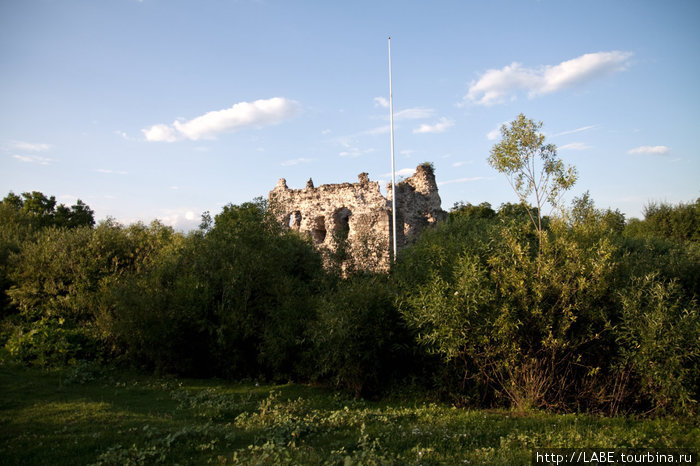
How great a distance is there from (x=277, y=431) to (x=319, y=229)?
2033cm

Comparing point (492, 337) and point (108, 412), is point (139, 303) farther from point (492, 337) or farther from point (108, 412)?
point (492, 337)

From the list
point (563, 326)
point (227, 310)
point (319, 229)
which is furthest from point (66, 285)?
point (563, 326)

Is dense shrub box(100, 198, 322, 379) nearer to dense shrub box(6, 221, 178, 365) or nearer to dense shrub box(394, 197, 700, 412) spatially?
dense shrub box(6, 221, 178, 365)

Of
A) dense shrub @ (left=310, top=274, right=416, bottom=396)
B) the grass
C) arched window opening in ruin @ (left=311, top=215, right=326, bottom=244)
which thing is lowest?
the grass

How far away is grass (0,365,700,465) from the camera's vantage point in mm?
5422

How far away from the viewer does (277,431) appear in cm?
616

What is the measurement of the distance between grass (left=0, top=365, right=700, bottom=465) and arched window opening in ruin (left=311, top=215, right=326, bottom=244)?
16674mm

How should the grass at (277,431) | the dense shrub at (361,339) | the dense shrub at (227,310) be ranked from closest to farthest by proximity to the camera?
the grass at (277,431) < the dense shrub at (361,339) < the dense shrub at (227,310)

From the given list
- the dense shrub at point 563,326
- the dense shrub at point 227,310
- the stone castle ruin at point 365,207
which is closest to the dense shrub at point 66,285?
the dense shrub at point 227,310

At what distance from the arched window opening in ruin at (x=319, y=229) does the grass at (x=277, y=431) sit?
16674mm

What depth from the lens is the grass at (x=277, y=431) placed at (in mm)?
5422

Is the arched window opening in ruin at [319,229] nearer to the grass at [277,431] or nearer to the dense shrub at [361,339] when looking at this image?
the dense shrub at [361,339]

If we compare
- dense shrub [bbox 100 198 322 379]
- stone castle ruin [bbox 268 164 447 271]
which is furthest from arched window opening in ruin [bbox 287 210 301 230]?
dense shrub [bbox 100 198 322 379]

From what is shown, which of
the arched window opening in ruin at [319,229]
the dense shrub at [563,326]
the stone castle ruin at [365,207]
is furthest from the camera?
the arched window opening in ruin at [319,229]
